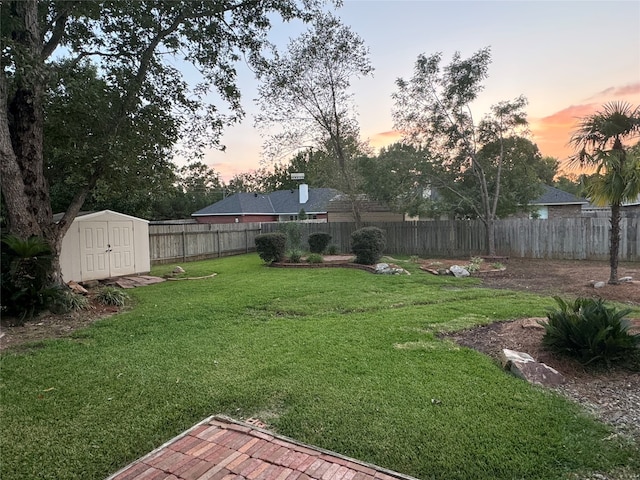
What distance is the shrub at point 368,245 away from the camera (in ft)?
39.8

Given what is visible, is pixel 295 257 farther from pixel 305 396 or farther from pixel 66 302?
pixel 305 396

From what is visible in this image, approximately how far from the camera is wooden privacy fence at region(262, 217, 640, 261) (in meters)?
12.4

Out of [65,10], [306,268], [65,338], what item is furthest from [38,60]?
[306,268]

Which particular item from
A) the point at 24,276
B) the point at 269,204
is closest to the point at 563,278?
the point at 24,276

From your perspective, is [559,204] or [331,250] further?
[559,204]

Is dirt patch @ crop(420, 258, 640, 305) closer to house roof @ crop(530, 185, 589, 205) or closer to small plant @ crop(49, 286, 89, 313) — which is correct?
small plant @ crop(49, 286, 89, 313)

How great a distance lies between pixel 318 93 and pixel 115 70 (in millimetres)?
8718

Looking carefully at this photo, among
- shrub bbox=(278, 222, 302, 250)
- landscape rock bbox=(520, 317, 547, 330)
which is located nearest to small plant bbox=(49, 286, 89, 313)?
landscape rock bbox=(520, 317, 547, 330)

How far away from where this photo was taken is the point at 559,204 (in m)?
21.0

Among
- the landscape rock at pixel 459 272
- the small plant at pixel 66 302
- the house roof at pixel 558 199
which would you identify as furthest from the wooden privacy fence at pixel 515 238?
the small plant at pixel 66 302

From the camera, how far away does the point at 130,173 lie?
25.5ft

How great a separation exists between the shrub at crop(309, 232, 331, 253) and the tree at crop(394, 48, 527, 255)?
4740mm

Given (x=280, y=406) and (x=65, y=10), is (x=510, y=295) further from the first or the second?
(x=65, y=10)

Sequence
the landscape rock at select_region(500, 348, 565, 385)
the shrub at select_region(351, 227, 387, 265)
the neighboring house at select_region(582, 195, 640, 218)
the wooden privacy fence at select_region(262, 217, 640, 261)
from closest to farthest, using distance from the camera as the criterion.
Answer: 1. the landscape rock at select_region(500, 348, 565, 385)
2. the neighboring house at select_region(582, 195, 640, 218)
3. the shrub at select_region(351, 227, 387, 265)
4. the wooden privacy fence at select_region(262, 217, 640, 261)
